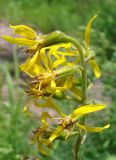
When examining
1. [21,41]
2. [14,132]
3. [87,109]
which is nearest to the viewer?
[21,41]

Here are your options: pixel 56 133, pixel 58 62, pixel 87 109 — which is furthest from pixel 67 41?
pixel 56 133

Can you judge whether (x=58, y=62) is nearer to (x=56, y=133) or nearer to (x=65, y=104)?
(x=56, y=133)

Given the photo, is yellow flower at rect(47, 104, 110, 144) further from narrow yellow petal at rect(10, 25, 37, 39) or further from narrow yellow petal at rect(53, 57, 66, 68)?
narrow yellow petal at rect(10, 25, 37, 39)

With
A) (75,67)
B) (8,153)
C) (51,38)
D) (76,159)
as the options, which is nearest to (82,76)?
(75,67)

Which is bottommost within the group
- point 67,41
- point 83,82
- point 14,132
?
point 14,132

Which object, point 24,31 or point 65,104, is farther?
point 65,104

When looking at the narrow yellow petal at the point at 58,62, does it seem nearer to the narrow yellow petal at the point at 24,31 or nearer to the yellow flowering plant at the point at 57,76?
the yellow flowering plant at the point at 57,76
